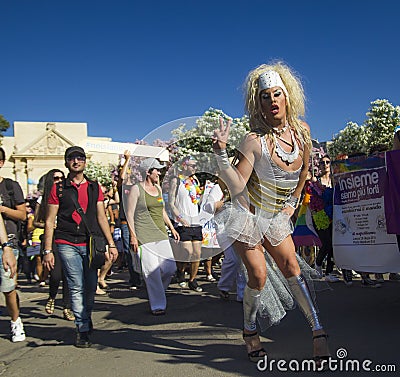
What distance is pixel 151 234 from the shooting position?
632 centimetres

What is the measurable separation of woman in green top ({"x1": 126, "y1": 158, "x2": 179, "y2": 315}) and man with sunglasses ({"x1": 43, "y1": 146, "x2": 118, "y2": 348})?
1.17 meters

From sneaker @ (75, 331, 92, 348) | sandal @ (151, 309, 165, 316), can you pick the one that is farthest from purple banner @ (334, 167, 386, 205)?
sneaker @ (75, 331, 92, 348)

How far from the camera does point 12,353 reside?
4.42m

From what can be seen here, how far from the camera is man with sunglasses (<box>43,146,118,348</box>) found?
452cm

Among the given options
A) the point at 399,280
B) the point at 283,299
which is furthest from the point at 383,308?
the point at 399,280

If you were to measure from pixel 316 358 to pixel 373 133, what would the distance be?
1497 inches

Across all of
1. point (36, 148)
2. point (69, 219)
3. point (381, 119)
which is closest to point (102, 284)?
point (69, 219)

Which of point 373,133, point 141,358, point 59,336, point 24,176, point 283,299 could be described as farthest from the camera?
point 24,176

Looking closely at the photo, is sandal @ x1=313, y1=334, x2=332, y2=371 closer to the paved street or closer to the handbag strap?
the paved street

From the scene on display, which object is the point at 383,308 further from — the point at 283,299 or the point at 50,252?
the point at 50,252

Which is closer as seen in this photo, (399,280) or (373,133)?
(399,280)

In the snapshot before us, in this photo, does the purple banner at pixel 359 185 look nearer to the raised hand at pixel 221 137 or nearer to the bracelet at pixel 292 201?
the bracelet at pixel 292 201

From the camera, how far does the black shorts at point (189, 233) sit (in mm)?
7633

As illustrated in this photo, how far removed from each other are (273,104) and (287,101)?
0.65 ft
